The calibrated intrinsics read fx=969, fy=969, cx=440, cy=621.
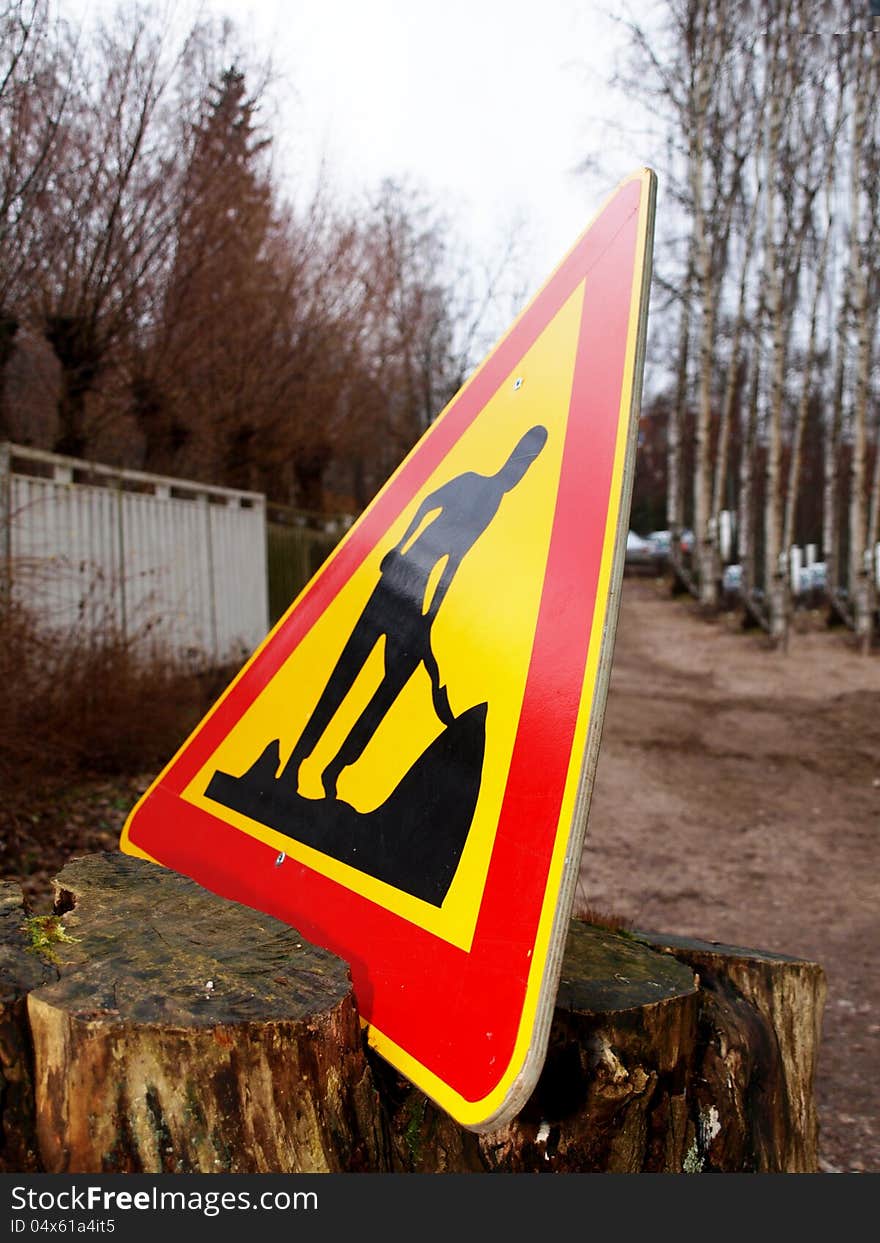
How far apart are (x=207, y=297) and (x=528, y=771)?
377 inches

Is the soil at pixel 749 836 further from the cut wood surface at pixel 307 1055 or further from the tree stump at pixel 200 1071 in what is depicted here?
the tree stump at pixel 200 1071

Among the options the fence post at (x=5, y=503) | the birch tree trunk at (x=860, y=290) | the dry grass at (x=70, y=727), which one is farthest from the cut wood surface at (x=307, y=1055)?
the birch tree trunk at (x=860, y=290)

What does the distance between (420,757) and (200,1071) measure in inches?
22.5

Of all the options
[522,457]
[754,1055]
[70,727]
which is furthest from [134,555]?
[754,1055]

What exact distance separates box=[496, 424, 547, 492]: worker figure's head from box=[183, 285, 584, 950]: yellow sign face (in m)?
0.02

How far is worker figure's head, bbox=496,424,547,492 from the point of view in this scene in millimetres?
1700

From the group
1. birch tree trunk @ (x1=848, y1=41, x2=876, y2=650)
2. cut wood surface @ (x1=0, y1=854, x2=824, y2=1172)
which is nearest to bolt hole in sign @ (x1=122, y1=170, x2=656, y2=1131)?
cut wood surface @ (x1=0, y1=854, x2=824, y2=1172)

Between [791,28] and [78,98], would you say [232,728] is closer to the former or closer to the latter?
[78,98]

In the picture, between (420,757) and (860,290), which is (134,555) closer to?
(420,757)

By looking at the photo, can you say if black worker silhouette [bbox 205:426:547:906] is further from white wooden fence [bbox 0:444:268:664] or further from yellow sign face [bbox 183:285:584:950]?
white wooden fence [bbox 0:444:268:664]

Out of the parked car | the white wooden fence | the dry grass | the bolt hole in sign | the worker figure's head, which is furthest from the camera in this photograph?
the parked car

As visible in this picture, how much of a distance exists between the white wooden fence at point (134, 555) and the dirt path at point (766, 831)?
3.65m

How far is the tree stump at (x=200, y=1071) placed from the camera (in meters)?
1.34

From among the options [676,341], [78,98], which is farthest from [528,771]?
[676,341]
